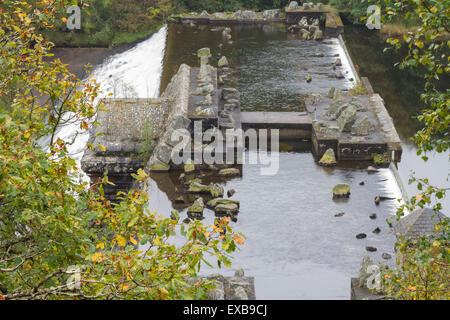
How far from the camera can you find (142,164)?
2383cm

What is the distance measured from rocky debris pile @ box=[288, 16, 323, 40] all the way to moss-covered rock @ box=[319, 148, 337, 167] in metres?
18.0

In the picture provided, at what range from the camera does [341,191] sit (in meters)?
21.3

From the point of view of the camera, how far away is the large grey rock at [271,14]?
1768 inches

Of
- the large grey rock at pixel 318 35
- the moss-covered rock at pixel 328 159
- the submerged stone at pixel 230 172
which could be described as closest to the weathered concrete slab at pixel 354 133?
the moss-covered rock at pixel 328 159

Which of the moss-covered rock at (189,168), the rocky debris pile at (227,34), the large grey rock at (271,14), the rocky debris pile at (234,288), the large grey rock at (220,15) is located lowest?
the large grey rock at (220,15)

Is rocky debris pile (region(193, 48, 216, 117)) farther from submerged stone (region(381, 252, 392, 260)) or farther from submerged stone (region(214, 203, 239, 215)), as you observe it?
submerged stone (region(381, 252, 392, 260))

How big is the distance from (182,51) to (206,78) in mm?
9108

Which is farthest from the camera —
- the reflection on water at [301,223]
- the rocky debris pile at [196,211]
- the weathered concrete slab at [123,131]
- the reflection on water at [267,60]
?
the reflection on water at [267,60]

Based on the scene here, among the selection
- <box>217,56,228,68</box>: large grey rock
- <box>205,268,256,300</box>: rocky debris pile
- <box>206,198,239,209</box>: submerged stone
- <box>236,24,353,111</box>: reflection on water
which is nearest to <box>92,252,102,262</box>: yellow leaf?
<box>205,268,256,300</box>: rocky debris pile

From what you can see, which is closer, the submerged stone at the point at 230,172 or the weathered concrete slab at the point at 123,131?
the submerged stone at the point at 230,172

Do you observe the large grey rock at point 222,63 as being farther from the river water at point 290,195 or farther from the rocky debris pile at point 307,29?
the rocky debris pile at point 307,29

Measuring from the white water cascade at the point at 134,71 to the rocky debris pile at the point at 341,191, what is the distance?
12089 mm

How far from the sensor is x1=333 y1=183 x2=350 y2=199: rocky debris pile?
838 inches
